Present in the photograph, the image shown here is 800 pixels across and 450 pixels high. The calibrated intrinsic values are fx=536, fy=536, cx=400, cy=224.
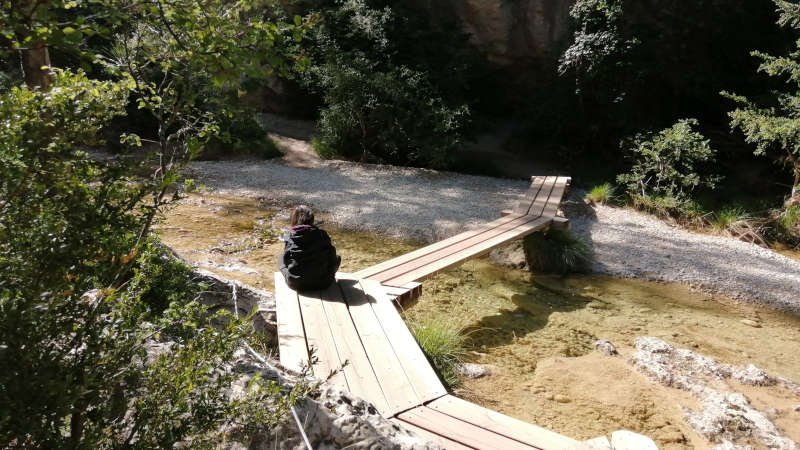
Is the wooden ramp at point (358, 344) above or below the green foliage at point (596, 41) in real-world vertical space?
below

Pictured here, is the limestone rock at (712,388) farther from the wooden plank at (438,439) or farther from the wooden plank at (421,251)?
the wooden plank at (421,251)

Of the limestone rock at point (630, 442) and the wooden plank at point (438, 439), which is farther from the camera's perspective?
the limestone rock at point (630, 442)

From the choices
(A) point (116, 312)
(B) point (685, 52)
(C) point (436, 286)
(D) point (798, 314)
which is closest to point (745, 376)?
(D) point (798, 314)

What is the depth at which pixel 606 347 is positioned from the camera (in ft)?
16.1

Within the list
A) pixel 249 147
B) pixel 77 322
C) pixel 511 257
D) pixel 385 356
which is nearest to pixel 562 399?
pixel 385 356

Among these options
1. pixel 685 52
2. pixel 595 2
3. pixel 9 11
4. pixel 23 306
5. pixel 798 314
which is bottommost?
pixel 798 314

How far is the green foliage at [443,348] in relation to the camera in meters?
4.15

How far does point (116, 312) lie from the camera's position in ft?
5.42

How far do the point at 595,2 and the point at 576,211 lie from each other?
4.63 meters

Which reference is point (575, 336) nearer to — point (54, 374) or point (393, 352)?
point (393, 352)

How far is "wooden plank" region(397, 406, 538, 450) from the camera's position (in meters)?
2.68

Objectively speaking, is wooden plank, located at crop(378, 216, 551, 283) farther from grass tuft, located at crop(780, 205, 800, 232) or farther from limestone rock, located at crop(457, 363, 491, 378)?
grass tuft, located at crop(780, 205, 800, 232)

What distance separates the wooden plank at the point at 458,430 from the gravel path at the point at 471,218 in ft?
16.0

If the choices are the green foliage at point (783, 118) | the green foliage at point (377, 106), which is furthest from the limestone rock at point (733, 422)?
the green foliage at point (377, 106)
